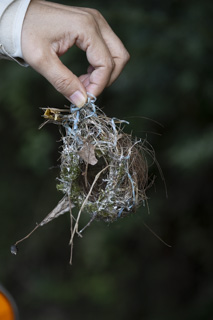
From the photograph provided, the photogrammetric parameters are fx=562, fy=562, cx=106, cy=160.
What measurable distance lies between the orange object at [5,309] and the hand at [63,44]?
1.94 ft

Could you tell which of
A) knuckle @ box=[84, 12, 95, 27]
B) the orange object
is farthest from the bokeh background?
the orange object

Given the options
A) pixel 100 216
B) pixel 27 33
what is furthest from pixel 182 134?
pixel 27 33

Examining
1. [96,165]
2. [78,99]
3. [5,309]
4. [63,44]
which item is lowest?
[5,309]

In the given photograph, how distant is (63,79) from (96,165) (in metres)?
0.30

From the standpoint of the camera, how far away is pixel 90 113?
1.68 metres

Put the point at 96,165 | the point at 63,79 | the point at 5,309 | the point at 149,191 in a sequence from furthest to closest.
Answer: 1. the point at 149,191
2. the point at 96,165
3. the point at 63,79
4. the point at 5,309

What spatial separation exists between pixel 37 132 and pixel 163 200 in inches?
33.4

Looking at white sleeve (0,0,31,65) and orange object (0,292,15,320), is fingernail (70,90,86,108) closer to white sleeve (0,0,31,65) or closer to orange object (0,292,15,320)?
white sleeve (0,0,31,65)

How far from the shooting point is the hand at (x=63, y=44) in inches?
64.2

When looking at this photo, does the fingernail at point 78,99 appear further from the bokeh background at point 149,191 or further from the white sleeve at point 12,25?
the bokeh background at point 149,191

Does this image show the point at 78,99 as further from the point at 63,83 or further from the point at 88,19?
the point at 88,19

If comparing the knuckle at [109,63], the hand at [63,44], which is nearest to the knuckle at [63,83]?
the hand at [63,44]

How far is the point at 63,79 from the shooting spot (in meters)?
1.63

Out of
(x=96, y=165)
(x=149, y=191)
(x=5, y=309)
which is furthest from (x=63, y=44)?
(x=149, y=191)
